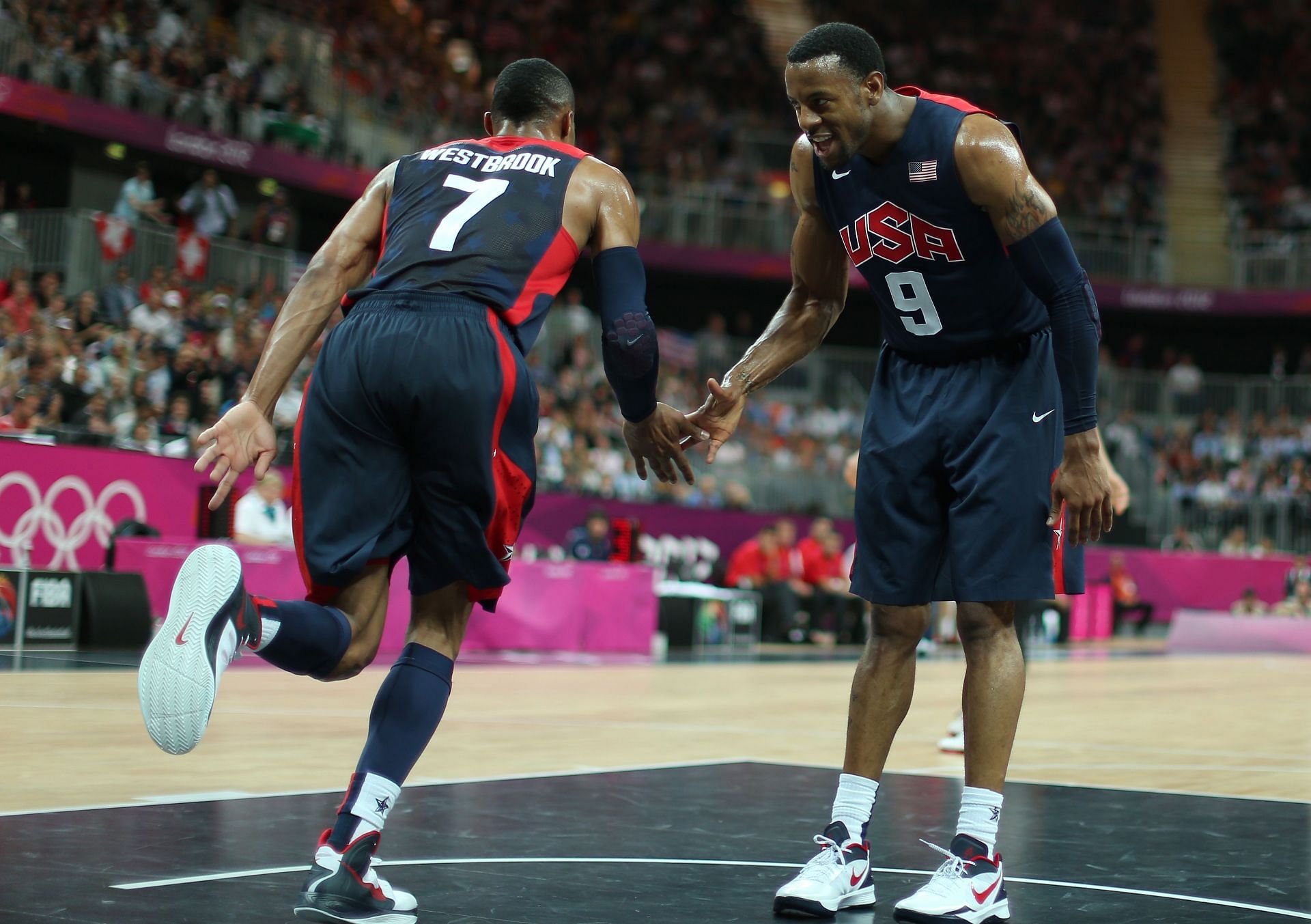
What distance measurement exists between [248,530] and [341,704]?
5073 millimetres

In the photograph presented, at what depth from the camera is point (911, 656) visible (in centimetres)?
418

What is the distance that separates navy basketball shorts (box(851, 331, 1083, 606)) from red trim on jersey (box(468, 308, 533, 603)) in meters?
1.01

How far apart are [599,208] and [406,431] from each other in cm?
79

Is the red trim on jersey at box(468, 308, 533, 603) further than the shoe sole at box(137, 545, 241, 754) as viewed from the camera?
Yes

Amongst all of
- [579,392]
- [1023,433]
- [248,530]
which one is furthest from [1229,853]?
[579,392]

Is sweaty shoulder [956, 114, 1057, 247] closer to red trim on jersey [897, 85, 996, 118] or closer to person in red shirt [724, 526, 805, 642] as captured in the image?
red trim on jersey [897, 85, 996, 118]

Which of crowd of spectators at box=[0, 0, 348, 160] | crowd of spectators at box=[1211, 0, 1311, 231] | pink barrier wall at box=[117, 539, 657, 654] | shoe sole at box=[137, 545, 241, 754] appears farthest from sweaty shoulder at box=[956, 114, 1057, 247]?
crowd of spectators at box=[1211, 0, 1311, 231]

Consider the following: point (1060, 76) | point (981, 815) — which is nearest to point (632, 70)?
point (1060, 76)

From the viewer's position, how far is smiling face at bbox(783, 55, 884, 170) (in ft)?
12.9

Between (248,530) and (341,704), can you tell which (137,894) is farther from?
(248,530)

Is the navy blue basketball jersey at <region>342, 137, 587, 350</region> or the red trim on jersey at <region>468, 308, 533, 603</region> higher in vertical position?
the navy blue basketball jersey at <region>342, 137, 587, 350</region>

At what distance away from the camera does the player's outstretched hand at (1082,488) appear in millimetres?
3867

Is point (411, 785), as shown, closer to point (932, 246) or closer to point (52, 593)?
point (932, 246)

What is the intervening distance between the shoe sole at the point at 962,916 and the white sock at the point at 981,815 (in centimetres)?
15
